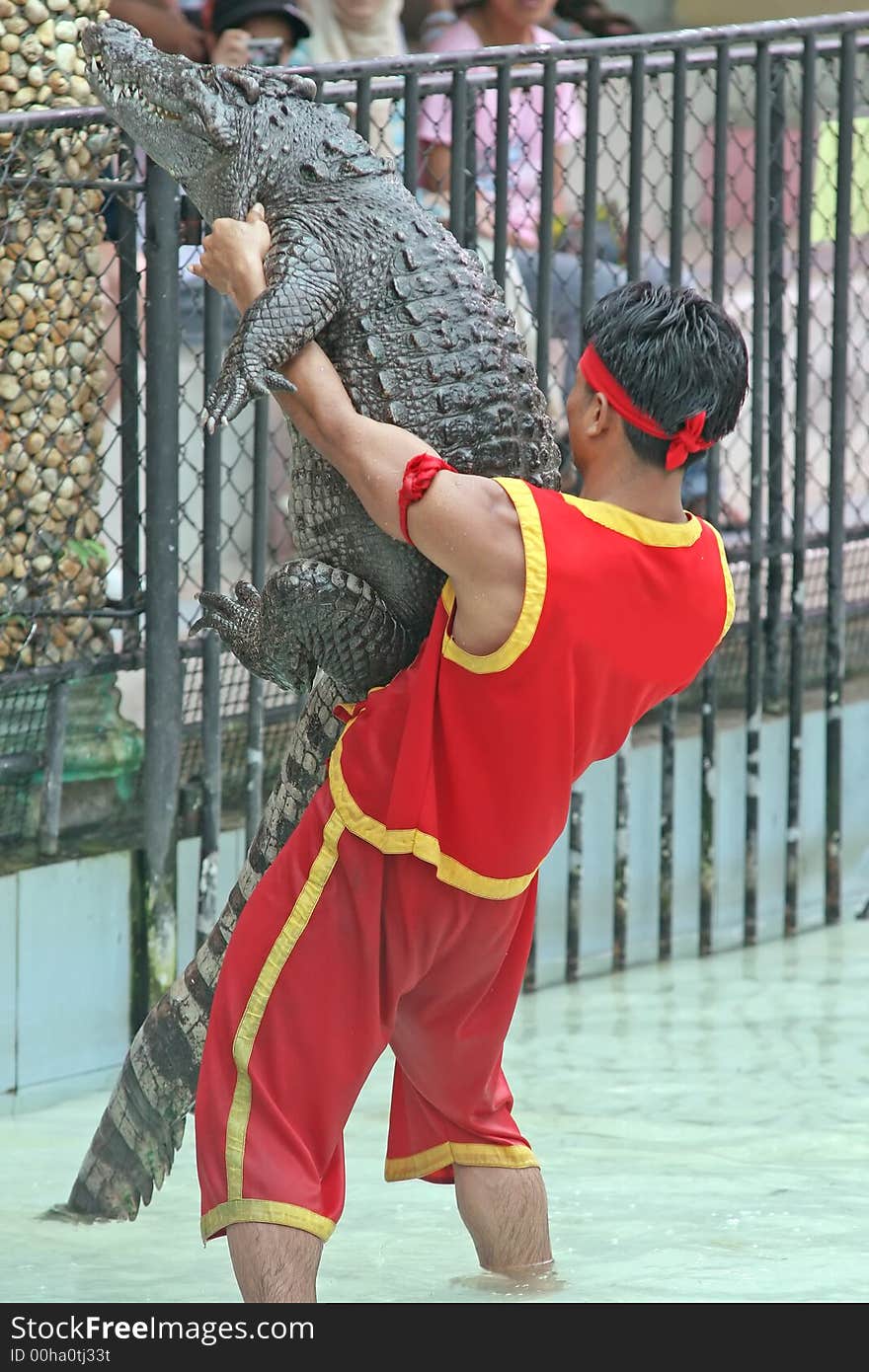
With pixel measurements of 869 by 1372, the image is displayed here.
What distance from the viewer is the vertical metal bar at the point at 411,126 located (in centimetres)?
434

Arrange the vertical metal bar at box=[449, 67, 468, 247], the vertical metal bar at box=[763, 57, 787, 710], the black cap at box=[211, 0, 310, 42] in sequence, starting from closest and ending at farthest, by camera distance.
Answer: the vertical metal bar at box=[449, 67, 468, 247] < the vertical metal bar at box=[763, 57, 787, 710] < the black cap at box=[211, 0, 310, 42]

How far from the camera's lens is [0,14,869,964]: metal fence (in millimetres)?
4141

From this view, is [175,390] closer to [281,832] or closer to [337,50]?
[281,832]

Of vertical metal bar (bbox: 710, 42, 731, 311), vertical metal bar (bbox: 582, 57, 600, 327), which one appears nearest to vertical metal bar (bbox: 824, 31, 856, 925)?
vertical metal bar (bbox: 710, 42, 731, 311)

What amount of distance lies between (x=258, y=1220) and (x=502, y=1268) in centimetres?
63

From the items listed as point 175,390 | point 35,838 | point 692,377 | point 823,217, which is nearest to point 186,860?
point 35,838

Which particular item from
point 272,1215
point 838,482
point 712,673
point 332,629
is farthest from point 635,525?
point 838,482

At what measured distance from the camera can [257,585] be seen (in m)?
4.34

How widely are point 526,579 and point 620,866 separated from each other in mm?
2640

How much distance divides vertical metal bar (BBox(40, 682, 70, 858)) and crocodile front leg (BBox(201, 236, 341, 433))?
1739 millimetres

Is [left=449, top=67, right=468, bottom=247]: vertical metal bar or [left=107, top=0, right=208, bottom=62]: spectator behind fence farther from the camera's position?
[left=107, top=0, right=208, bottom=62]: spectator behind fence

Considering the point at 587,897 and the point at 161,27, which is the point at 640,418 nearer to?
the point at 587,897

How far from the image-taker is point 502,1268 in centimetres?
306

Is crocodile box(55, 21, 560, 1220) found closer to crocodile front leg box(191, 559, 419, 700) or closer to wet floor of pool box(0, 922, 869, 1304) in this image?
crocodile front leg box(191, 559, 419, 700)
